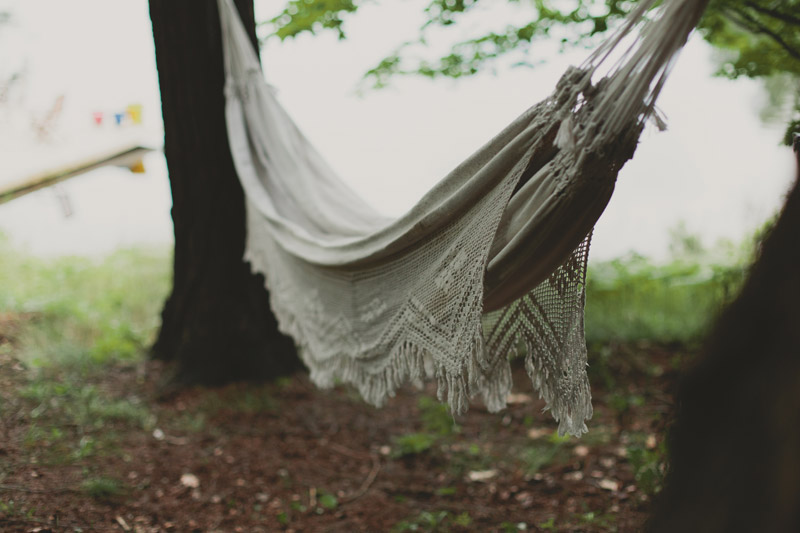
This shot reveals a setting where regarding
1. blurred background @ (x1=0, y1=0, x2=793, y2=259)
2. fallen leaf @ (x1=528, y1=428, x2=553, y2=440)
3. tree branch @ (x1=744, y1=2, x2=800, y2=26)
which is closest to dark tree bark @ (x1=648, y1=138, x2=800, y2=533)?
tree branch @ (x1=744, y1=2, x2=800, y2=26)

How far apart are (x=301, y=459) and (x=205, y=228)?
95 cm

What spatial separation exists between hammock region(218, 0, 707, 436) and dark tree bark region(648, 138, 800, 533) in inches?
16.7

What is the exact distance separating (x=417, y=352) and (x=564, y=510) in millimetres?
731

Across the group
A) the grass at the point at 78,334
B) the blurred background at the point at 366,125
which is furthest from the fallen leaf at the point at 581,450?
the blurred background at the point at 366,125

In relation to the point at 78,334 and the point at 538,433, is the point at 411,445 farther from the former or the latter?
the point at 78,334

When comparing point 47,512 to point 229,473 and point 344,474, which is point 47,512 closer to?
point 229,473

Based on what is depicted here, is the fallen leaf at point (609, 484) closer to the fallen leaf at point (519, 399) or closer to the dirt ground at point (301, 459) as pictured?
the dirt ground at point (301, 459)

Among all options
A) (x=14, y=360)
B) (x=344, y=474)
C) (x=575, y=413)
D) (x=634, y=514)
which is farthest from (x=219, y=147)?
(x=634, y=514)

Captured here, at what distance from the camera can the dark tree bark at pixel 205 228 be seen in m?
2.17

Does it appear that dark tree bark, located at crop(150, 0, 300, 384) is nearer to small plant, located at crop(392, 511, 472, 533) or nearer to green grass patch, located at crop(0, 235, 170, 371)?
green grass patch, located at crop(0, 235, 170, 371)

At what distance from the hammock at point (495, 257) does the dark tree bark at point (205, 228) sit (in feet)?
1.96

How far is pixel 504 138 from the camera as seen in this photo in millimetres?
1198

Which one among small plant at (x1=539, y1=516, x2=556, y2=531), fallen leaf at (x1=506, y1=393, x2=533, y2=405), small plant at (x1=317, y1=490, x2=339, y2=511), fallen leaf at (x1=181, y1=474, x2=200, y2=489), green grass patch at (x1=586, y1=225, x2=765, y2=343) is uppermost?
green grass patch at (x1=586, y1=225, x2=765, y2=343)

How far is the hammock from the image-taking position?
1020 mm
